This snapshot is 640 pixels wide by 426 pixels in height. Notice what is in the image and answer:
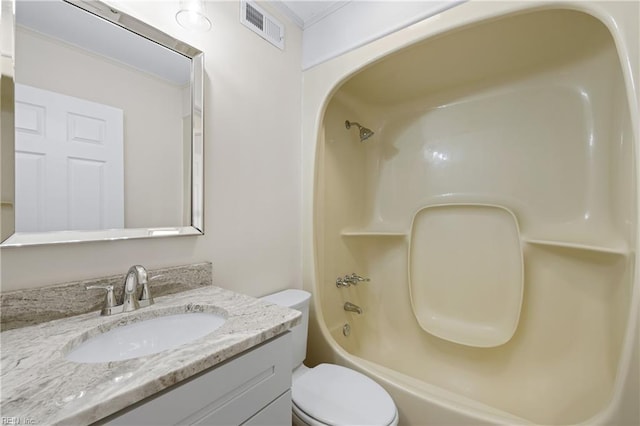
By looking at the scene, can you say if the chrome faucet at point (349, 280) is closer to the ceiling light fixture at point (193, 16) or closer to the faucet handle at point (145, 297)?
the faucet handle at point (145, 297)

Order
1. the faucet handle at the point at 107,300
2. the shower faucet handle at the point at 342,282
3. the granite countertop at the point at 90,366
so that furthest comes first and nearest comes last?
the shower faucet handle at the point at 342,282 → the faucet handle at the point at 107,300 → the granite countertop at the point at 90,366

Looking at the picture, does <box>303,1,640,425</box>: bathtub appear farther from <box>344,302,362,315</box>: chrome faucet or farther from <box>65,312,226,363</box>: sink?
<box>65,312,226,363</box>: sink

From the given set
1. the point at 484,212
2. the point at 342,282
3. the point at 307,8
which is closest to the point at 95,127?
the point at 307,8

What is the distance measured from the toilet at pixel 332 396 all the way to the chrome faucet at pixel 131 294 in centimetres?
59

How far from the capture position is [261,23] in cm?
142

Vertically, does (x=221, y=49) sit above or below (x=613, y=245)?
above

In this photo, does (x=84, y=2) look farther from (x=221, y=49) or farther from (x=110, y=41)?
(x=221, y=49)

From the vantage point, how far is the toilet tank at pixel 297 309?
4.28 ft

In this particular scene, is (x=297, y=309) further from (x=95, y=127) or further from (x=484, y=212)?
(x=484, y=212)

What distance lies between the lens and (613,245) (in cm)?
119

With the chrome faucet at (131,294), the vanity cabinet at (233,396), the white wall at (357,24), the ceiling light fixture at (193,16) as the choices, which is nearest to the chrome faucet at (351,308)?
the vanity cabinet at (233,396)

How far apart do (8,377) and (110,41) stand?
103 centimetres

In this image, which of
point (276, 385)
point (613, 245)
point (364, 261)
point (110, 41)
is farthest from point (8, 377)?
point (613, 245)

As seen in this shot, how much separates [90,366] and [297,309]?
0.88 m
